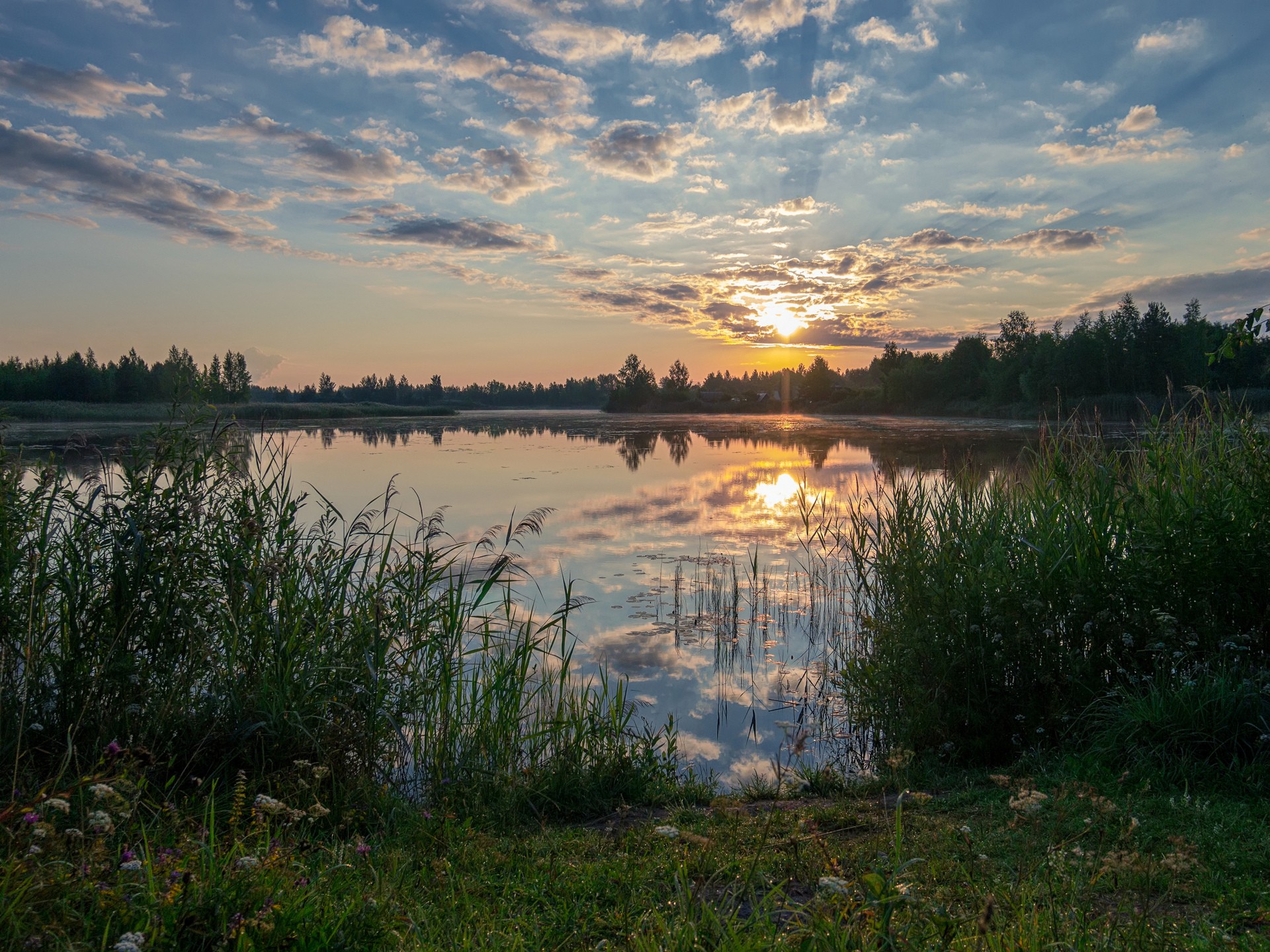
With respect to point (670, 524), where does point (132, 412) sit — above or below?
above

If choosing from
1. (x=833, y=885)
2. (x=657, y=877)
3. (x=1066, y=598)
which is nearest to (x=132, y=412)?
(x=657, y=877)

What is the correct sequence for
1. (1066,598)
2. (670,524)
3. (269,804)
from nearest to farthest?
(269,804)
(1066,598)
(670,524)

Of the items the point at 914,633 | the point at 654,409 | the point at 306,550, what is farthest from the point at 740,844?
the point at 654,409

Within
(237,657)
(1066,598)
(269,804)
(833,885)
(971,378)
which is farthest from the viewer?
(971,378)

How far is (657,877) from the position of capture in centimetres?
361

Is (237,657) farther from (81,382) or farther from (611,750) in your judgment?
(81,382)

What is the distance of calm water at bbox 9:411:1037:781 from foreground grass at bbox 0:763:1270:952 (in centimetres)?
257

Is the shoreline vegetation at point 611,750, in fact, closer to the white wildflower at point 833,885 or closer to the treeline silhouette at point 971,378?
the white wildflower at point 833,885

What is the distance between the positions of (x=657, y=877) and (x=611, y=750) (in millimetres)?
2130

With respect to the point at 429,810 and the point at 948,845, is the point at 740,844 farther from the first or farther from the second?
the point at 429,810

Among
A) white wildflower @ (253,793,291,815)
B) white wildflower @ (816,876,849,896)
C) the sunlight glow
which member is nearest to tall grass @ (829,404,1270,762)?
white wildflower @ (816,876,849,896)

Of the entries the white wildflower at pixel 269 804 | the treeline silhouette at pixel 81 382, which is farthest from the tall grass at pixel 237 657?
the treeline silhouette at pixel 81 382

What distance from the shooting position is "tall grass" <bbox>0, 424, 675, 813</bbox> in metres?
4.67

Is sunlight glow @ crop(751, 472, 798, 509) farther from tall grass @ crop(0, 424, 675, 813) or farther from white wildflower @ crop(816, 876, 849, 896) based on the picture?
white wildflower @ crop(816, 876, 849, 896)
